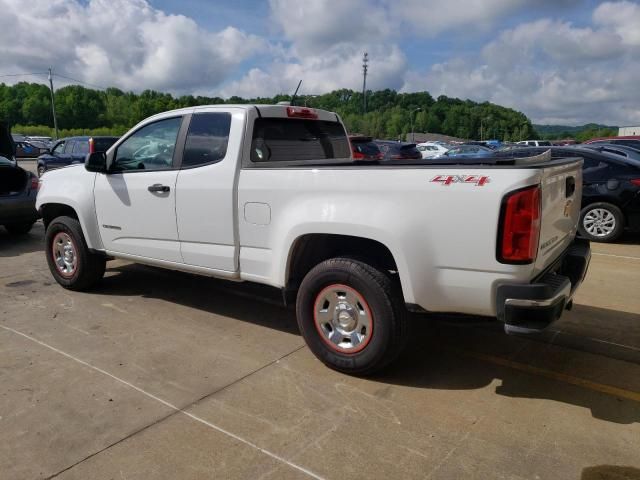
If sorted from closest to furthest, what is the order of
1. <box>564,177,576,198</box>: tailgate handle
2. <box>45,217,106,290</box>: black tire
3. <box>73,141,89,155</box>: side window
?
<box>564,177,576,198</box>: tailgate handle < <box>45,217,106,290</box>: black tire < <box>73,141,89,155</box>: side window

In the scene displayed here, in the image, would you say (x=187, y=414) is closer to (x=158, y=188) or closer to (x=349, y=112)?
(x=158, y=188)

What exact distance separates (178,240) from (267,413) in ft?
6.36

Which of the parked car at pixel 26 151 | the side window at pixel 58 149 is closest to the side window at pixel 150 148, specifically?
the side window at pixel 58 149

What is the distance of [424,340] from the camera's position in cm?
443

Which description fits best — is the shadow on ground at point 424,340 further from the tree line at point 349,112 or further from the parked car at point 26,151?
the tree line at point 349,112

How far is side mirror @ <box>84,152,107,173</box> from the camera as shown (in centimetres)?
498

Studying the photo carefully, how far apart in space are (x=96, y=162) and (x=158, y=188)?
0.91 meters

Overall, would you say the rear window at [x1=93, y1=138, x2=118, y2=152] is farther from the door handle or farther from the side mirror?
the door handle

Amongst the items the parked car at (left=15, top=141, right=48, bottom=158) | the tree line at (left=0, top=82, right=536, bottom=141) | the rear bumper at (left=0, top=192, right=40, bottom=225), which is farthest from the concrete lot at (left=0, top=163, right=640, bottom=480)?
the tree line at (left=0, top=82, right=536, bottom=141)

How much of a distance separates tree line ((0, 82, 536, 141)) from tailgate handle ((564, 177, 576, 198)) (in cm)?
10521

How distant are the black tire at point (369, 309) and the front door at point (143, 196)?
1.51 meters

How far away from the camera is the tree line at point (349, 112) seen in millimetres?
111438

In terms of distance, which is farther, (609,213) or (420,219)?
(609,213)

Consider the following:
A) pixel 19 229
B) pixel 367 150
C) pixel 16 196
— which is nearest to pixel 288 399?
pixel 16 196
